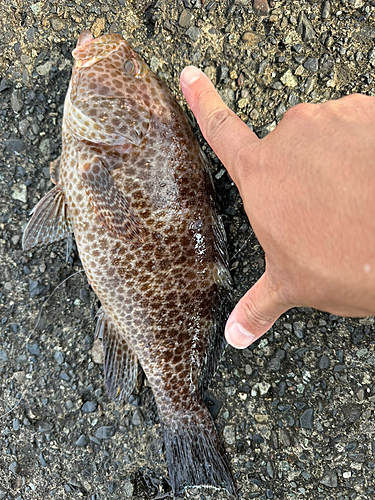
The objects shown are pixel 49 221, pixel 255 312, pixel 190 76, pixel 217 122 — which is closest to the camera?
pixel 255 312

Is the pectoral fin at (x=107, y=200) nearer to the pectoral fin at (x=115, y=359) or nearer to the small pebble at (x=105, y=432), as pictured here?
the pectoral fin at (x=115, y=359)

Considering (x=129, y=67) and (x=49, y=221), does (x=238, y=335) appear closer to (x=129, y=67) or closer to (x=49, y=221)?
(x=49, y=221)

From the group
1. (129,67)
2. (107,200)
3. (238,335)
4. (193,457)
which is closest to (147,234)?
(107,200)

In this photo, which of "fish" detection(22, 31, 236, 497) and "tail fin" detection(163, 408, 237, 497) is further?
"tail fin" detection(163, 408, 237, 497)

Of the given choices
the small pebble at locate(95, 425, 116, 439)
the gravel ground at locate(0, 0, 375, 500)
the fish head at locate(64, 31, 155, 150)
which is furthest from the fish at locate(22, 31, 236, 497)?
the small pebble at locate(95, 425, 116, 439)

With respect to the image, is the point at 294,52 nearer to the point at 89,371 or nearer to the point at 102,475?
the point at 89,371

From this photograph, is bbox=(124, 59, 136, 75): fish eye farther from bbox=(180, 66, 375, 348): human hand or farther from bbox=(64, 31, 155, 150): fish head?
bbox=(180, 66, 375, 348): human hand

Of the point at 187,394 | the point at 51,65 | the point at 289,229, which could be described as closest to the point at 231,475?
the point at 187,394

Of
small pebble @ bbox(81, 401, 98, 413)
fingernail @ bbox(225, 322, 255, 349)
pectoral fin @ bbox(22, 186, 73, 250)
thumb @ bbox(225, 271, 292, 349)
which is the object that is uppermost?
pectoral fin @ bbox(22, 186, 73, 250)
